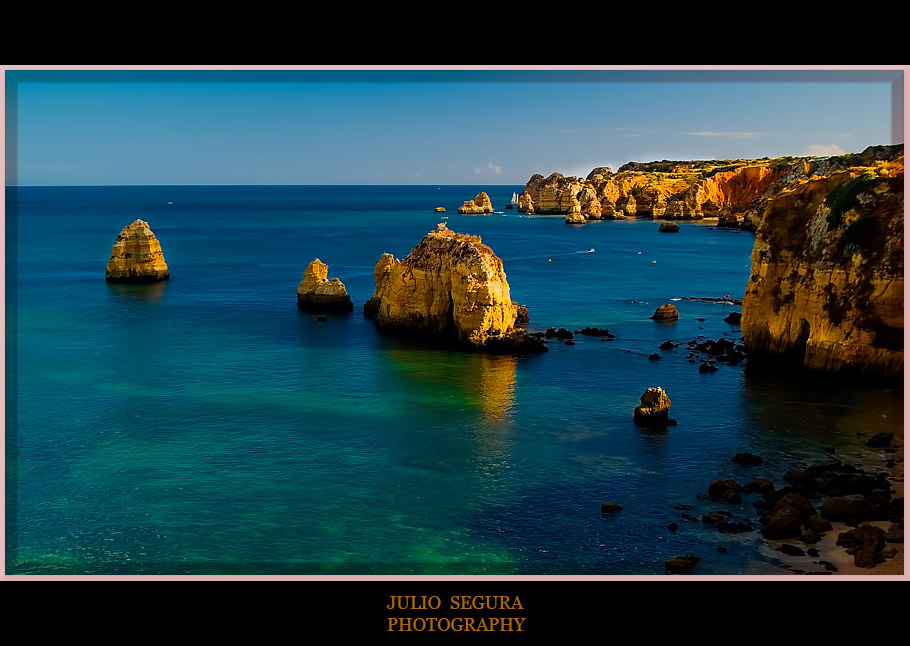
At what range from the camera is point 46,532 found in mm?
29906

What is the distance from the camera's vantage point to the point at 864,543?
26641 mm

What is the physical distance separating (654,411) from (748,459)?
6.17 metres

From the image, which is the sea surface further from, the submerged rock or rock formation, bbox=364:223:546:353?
rock formation, bbox=364:223:546:353

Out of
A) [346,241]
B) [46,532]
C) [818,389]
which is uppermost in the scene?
[346,241]

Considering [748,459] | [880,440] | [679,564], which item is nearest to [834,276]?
[880,440]

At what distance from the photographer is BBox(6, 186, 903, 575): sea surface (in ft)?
92.3

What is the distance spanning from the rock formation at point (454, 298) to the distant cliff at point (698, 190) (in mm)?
76608

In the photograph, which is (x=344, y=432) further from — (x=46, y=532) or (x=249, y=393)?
(x=46, y=532)

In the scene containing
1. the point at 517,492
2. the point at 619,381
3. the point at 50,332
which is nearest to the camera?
the point at 517,492

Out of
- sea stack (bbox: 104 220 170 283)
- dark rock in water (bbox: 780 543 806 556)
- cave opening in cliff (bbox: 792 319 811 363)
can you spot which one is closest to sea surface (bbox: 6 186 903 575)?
dark rock in water (bbox: 780 543 806 556)

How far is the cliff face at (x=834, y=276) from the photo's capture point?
148 ft

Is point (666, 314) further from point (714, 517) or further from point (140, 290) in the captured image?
point (140, 290)
